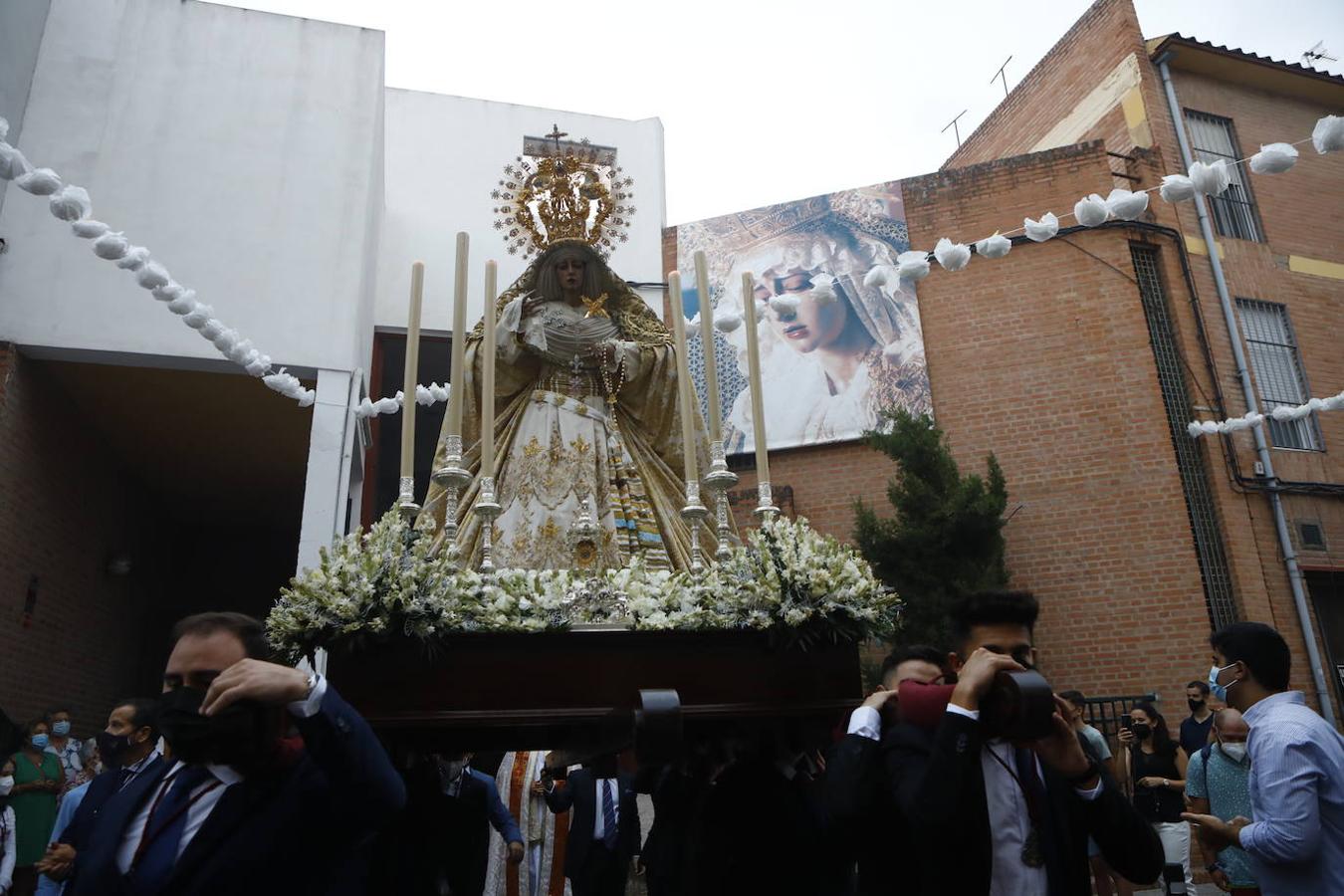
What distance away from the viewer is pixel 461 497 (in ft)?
12.5

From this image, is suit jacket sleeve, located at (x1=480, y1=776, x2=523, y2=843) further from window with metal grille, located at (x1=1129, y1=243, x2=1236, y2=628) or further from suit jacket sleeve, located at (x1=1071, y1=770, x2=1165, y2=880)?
window with metal grille, located at (x1=1129, y1=243, x2=1236, y2=628)

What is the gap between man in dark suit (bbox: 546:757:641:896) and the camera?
6547 millimetres

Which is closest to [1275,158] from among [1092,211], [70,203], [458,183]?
[1092,211]

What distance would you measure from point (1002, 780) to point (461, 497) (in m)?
2.23

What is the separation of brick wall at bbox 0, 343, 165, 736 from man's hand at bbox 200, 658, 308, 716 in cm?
817

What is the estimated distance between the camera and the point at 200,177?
9086mm

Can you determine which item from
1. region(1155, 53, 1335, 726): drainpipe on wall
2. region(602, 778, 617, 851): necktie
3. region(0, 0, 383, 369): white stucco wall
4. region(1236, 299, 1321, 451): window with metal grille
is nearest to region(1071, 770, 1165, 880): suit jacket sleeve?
region(602, 778, 617, 851): necktie

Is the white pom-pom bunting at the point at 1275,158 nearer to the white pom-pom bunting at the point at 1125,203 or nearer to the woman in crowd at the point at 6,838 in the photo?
the white pom-pom bunting at the point at 1125,203

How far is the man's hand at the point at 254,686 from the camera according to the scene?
165 centimetres

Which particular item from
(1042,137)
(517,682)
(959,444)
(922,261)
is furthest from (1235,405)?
(517,682)

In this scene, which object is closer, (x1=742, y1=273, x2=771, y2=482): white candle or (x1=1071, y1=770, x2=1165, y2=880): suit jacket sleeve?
(x1=1071, y1=770, x2=1165, y2=880): suit jacket sleeve

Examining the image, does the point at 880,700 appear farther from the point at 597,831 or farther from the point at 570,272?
the point at 597,831

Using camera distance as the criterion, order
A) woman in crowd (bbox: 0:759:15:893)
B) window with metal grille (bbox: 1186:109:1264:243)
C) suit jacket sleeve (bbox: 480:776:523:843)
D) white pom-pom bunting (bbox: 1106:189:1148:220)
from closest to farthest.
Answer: suit jacket sleeve (bbox: 480:776:523:843)
woman in crowd (bbox: 0:759:15:893)
white pom-pom bunting (bbox: 1106:189:1148:220)
window with metal grille (bbox: 1186:109:1264:243)

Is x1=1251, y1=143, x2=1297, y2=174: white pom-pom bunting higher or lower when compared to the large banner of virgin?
lower
